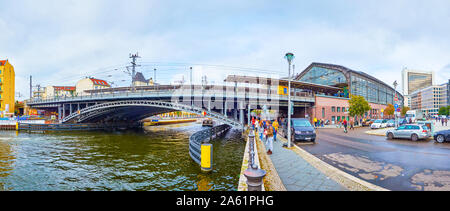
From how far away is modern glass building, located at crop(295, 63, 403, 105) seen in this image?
5275 cm

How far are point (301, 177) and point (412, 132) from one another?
1476cm

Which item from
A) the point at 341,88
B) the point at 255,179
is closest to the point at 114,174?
the point at 255,179

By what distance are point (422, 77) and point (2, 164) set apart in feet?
773

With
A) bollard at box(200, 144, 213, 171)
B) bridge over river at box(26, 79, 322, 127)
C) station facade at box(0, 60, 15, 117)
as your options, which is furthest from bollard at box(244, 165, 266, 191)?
station facade at box(0, 60, 15, 117)

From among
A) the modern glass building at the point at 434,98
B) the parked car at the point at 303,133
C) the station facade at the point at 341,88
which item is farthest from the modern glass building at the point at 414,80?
the parked car at the point at 303,133

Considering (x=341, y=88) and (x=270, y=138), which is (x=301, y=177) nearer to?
(x=270, y=138)

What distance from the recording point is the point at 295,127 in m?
15.2

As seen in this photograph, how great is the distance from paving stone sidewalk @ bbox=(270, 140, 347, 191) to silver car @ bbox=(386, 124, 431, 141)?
12.4 meters

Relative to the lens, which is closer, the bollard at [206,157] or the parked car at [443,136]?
the bollard at [206,157]

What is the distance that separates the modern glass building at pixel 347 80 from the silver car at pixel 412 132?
3930cm

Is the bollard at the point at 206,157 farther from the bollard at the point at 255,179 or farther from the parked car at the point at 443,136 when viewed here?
the parked car at the point at 443,136

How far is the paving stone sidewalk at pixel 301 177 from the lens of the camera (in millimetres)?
5410
